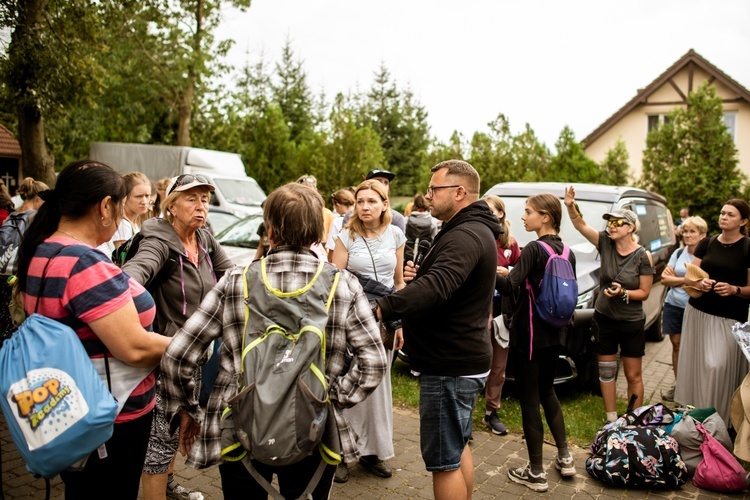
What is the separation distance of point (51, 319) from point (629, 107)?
95.8 ft

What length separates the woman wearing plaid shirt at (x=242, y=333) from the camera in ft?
7.89

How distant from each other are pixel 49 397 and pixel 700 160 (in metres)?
20.5

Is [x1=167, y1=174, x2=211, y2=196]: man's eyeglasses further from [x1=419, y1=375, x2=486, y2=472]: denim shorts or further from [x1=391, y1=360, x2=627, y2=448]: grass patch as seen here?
[x1=391, y1=360, x2=627, y2=448]: grass patch

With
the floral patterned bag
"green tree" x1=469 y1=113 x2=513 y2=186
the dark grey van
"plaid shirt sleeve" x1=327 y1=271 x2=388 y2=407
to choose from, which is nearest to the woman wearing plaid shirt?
"plaid shirt sleeve" x1=327 y1=271 x2=388 y2=407

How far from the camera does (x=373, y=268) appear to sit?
15.0ft

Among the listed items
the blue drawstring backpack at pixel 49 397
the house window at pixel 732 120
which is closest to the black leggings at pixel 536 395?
the blue drawstring backpack at pixel 49 397

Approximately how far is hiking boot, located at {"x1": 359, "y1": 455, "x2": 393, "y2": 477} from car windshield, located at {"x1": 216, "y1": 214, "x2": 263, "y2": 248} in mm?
5473

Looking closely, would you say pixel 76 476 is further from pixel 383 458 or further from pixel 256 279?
pixel 383 458

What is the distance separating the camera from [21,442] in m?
2.10

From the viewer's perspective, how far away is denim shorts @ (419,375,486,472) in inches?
123

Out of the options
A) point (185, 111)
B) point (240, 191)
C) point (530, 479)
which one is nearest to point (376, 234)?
point (530, 479)

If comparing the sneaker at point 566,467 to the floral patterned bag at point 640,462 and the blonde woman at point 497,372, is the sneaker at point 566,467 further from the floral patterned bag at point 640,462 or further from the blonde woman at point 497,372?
the blonde woman at point 497,372

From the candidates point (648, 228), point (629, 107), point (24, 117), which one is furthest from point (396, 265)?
point (629, 107)

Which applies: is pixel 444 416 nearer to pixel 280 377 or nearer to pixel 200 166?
pixel 280 377
